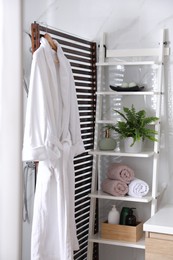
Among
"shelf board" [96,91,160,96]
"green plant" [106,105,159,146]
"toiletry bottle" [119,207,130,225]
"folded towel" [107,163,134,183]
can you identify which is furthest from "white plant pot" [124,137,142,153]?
"toiletry bottle" [119,207,130,225]

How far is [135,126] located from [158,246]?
32.3 inches

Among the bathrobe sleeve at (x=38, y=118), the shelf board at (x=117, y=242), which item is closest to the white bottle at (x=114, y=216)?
the shelf board at (x=117, y=242)

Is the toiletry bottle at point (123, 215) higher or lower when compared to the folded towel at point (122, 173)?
lower

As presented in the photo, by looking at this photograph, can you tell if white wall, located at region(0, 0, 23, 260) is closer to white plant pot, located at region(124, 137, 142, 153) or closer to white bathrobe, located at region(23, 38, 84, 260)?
white bathrobe, located at region(23, 38, 84, 260)

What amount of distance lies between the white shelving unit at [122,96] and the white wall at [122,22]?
78 mm

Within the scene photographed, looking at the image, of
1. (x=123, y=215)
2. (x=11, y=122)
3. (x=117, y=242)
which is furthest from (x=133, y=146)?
(x=11, y=122)

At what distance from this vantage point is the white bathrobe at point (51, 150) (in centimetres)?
281

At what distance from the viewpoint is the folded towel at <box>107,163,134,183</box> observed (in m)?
3.48

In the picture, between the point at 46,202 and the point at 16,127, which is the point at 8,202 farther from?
the point at 16,127

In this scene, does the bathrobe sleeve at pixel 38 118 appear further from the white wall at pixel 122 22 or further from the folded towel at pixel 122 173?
the white wall at pixel 122 22

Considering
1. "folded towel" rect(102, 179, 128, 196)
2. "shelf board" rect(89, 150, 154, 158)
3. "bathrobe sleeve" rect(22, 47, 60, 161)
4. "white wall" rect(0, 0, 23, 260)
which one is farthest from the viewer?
"folded towel" rect(102, 179, 128, 196)

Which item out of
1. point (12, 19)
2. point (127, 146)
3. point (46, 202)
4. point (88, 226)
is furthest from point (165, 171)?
point (12, 19)

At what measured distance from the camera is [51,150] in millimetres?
2846

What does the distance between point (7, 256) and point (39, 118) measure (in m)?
0.89
